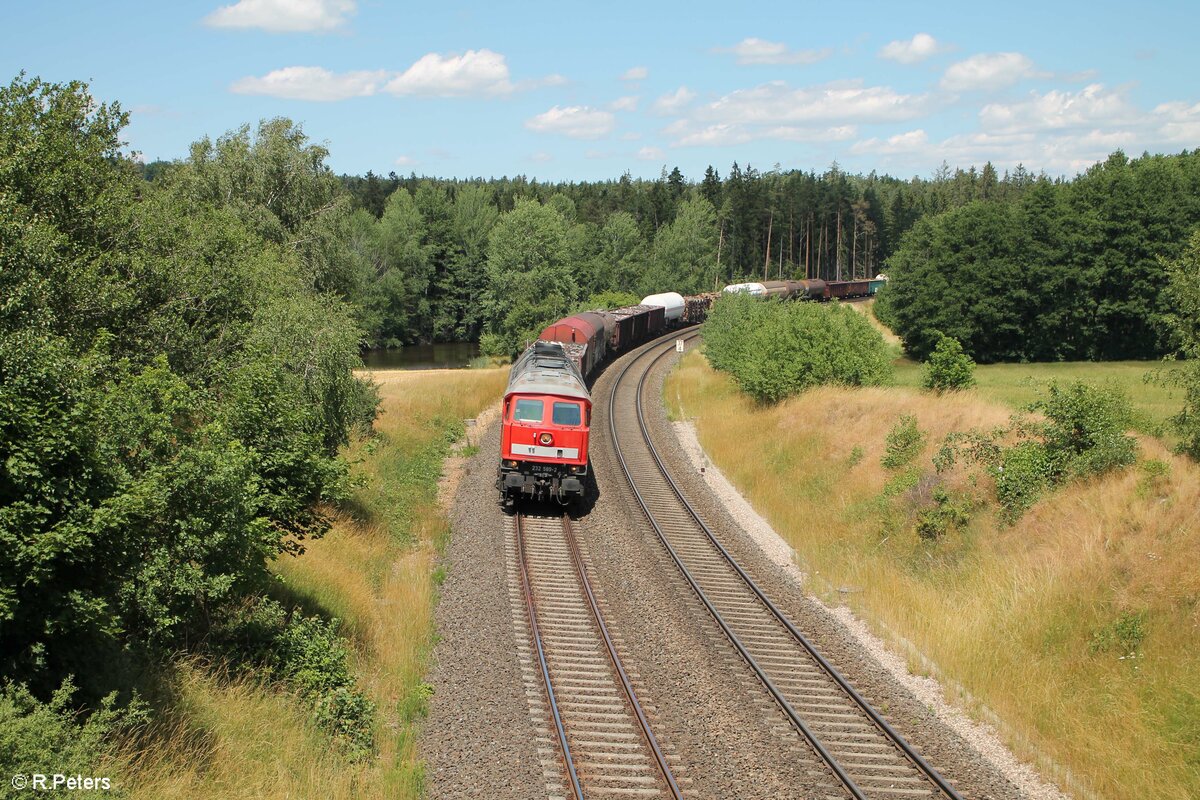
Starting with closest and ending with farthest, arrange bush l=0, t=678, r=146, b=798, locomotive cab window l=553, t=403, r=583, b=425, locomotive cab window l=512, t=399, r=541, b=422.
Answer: bush l=0, t=678, r=146, b=798 → locomotive cab window l=512, t=399, r=541, b=422 → locomotive cab window l=553, t=403, r=583, b=425

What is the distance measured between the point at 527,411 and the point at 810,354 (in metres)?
15.5

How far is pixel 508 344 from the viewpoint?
6925cm

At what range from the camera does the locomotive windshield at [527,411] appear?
21.9 m

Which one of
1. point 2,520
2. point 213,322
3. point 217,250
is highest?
point 217,250

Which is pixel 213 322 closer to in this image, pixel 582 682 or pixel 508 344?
pixel 582 682

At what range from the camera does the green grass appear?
2519 centimetres

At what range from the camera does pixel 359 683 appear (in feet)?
43.4

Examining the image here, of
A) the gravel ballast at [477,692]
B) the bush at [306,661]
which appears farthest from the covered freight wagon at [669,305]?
the bush at [306,661]

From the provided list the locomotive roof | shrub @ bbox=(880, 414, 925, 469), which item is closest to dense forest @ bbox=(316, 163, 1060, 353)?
the locomotive roof

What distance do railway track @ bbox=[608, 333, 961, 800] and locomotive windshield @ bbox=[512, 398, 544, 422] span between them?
4032 millimetres

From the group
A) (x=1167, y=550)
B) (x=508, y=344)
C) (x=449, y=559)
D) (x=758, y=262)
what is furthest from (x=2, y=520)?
(x=758, y=262)

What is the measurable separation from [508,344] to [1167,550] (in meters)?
57.5

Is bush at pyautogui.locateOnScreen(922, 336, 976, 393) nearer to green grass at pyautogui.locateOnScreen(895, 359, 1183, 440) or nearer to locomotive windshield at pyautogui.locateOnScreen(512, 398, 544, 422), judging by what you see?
green grass at pyautogui.locateOnScreen(895, 359, 1183, 440)

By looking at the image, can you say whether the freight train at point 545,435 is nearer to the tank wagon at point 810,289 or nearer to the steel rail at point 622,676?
the steel rail at point 622,676
